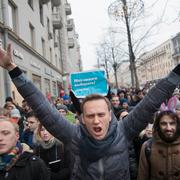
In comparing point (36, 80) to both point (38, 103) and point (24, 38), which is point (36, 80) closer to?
point (24, 38)

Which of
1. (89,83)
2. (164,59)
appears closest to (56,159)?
(89,83)

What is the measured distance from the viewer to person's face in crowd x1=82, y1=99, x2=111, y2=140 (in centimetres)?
256

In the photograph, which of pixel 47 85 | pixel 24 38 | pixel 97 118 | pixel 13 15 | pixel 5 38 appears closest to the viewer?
pixel 97 118

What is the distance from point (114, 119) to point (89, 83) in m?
3.96

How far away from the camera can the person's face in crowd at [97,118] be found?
2564 mm

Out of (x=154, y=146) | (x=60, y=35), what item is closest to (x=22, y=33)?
(x=154, y=146)

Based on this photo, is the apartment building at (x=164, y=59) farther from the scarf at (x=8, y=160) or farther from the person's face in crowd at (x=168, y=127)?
the scarf at (x=8, y=160)

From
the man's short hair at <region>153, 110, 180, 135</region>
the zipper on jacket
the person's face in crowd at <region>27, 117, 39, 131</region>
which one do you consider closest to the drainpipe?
the person's face in crowd at <region>27, 117, 39, 131</region>

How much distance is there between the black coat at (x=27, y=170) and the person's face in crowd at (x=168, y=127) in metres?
1.60

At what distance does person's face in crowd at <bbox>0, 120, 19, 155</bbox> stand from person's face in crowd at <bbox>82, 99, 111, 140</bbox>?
61 centimetres

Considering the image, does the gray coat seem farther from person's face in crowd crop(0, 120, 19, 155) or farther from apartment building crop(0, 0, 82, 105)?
apartment building crop(0, 0, 82, 105)

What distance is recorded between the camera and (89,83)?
668 cm

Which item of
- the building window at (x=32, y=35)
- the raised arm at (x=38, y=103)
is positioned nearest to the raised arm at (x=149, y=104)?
the raised arm at (x=38, y=103)

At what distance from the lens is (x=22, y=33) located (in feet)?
61.3
